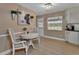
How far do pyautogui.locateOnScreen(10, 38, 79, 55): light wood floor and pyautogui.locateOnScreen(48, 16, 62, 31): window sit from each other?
1.19 feet

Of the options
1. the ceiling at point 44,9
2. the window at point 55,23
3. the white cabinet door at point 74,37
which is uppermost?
the ceiling at point 44,9

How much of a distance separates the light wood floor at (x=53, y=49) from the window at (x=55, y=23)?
14.3 inches

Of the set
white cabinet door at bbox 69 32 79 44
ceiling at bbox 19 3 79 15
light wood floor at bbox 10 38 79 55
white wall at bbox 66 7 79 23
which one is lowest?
light wood floor at bbox 10 38 79 55

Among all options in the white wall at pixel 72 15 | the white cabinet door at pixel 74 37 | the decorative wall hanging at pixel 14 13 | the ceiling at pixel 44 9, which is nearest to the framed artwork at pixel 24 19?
the decorative wall hanging at pixel 14 13

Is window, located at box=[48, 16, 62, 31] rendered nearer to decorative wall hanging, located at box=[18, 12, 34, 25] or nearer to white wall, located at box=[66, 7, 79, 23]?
white wall, located at box=[66, 7, 79, 23]

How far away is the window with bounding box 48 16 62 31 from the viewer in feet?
10.9

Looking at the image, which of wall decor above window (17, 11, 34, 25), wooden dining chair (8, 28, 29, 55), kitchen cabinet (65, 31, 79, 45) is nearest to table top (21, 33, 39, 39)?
wooden dining chair (8, 28, 29, 55)

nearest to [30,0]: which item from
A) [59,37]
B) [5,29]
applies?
[5,29]

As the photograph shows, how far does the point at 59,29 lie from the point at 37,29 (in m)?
0.62

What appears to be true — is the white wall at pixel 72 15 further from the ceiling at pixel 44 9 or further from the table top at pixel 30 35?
the table top at pixel 30 35

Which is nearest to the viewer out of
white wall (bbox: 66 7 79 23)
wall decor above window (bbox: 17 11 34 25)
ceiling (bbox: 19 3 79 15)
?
ceiling (bbox: 19 3 79 15)

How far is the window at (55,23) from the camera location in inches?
131

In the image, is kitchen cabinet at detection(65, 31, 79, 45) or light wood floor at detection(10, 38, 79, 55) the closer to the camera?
light wood floor at detection(10, 38, 79, 55)
